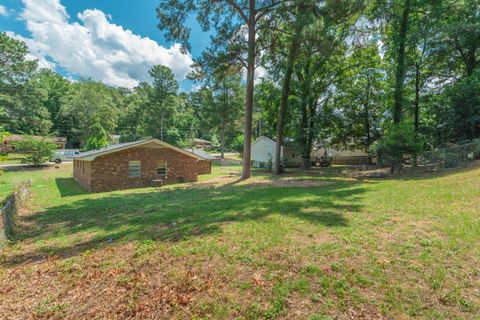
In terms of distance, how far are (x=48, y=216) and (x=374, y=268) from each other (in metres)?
10.4

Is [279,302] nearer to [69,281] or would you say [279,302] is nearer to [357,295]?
[357,295]

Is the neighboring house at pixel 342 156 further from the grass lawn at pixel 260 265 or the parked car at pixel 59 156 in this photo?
the parked car at pixel 59 156

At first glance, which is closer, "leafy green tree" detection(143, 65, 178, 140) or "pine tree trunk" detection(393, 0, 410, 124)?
"pine tree trunk" detection(393, 0, 410, 124)

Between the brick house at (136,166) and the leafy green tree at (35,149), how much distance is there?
15.5 metres

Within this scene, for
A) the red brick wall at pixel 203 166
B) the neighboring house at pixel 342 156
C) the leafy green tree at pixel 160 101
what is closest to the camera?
the red brick wall at pixel 203 166

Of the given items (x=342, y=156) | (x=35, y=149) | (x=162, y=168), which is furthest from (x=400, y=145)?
(x=35, y=149)

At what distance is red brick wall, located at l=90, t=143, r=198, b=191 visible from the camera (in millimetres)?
14977

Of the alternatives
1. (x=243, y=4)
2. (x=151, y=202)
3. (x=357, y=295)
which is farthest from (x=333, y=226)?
(x=243, y=4)

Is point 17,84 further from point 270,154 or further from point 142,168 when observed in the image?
point 270,154

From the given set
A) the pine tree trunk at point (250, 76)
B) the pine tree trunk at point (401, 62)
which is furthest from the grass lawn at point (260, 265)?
the pine tree trunk at point (401, 62)

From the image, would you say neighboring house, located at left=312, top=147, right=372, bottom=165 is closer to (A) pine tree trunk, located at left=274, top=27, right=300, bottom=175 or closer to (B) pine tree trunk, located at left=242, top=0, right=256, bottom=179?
(A) pine tree trunk, located at left=274, top=27, right=300, bottom=175

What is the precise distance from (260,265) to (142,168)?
1435cm

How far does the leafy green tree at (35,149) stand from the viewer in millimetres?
27750

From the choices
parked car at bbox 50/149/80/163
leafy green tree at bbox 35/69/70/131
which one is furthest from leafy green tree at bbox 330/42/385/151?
leafy green tree at bbox 35/69/70/131
